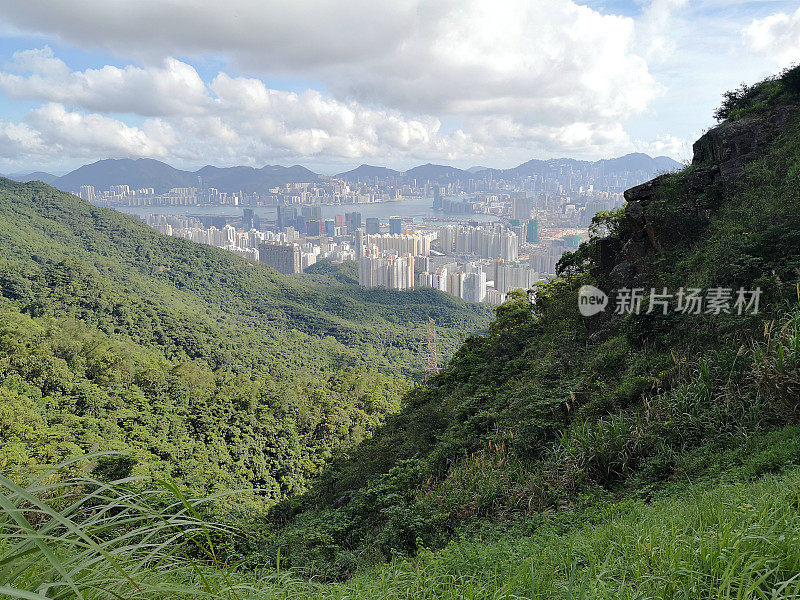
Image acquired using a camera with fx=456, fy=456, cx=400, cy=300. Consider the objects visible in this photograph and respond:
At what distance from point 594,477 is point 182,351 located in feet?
86.5

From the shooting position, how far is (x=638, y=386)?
3.72 metres

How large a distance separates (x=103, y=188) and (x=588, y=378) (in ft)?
614

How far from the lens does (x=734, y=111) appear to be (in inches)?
286

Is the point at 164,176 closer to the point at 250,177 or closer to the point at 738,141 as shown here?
the point at 250,177

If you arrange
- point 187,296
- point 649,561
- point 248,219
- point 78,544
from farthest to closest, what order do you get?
1. point 248,219
2. point 187,296
3. point 649,561
4. point 78,544

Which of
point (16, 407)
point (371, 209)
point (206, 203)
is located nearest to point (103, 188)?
point (206, 203)

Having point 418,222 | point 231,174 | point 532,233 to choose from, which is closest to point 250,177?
point 231,174

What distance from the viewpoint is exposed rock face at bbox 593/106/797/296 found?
609 cm

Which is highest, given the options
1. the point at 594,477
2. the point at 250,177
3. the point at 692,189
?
the point at 250,177

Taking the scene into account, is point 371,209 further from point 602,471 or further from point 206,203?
point 602,471

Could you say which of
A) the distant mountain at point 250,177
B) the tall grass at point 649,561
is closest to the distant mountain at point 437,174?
the distant mountain at point 250,177

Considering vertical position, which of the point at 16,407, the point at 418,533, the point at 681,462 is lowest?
the point at 16,407

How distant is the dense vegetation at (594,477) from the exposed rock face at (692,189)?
27 millimetres

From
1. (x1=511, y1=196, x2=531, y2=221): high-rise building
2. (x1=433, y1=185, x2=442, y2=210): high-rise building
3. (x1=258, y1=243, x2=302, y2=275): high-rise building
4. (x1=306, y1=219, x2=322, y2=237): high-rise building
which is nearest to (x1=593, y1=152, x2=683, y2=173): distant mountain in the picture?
(x1=511, y1=196, x2=531, y2=221): high-rise building
